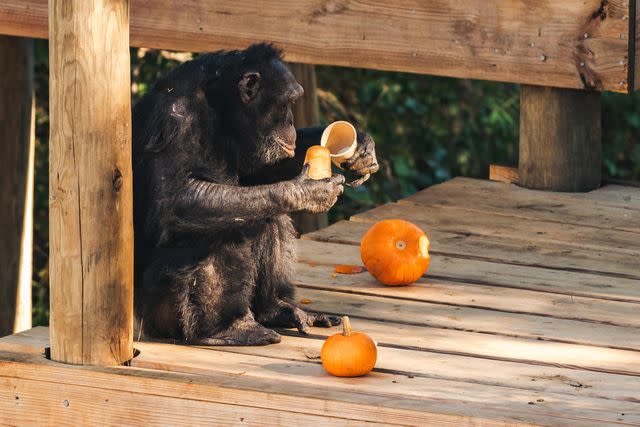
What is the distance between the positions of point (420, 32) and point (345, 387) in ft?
8.90

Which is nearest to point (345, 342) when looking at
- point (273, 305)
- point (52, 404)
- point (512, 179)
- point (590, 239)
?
point (273, 305)

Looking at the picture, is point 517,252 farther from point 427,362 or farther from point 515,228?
point 427,362

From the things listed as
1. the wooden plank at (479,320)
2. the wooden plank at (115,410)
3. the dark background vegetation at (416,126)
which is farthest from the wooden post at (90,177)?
the dark background vegetation at (416,126)

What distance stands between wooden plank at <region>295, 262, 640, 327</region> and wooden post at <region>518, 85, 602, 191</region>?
1519 mm

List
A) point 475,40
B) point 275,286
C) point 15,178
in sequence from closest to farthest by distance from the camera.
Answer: point 275,286 < point 475,40 < point 15,178

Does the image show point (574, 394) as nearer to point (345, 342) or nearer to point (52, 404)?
point (345, 342)

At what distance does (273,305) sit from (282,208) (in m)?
0.50

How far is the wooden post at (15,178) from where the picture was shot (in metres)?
6.70

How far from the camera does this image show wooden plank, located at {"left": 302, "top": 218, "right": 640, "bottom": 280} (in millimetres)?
5156

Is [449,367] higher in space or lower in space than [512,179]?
lower

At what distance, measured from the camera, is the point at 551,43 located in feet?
19.2

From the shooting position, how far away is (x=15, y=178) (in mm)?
6750

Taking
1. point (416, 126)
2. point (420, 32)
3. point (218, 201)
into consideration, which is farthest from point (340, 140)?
point (416, 126)

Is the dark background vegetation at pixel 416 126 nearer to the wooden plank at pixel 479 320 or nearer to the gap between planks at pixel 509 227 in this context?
the gap between planks at pixel 509 227
